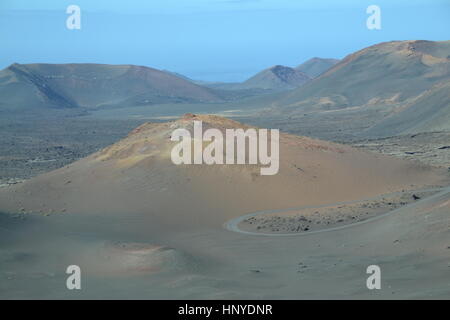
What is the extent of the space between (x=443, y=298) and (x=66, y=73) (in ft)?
382

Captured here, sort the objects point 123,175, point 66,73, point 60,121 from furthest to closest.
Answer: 1. point 66,73
2. point 60,121
3. point 123,175

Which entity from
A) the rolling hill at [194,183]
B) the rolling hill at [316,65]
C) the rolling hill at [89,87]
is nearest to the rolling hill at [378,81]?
the rolling hill at [89,87]

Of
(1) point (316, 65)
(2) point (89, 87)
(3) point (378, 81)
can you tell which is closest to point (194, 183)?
(3) point (378, 81)

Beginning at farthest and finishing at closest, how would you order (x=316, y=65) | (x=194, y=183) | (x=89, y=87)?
(x=316, y=65)
(x=89, y=87)
(x=194, y=183)

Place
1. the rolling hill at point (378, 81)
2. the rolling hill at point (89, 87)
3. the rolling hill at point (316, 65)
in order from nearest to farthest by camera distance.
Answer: the rolling hill at point (378, 81)
the rolling hill at point (89, 87)
the rolling hill at point (316, 65)

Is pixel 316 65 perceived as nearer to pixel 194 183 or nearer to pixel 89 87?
pixel 89 87

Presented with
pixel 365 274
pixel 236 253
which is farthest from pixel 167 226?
pixel 365 274

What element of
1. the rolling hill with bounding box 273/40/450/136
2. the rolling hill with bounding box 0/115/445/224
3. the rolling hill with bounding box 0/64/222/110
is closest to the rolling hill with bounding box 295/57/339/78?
the rolling hill with bounding box 0/64/222/110

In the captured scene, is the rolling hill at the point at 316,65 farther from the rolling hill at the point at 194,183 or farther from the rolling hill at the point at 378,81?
the rolling hill at the point at 194,183

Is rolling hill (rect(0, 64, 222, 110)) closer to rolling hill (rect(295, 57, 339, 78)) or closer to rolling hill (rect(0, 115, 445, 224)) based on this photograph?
rolling hill (rect(295, 57, 339, 78))

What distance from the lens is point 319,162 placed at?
31.2 meters
